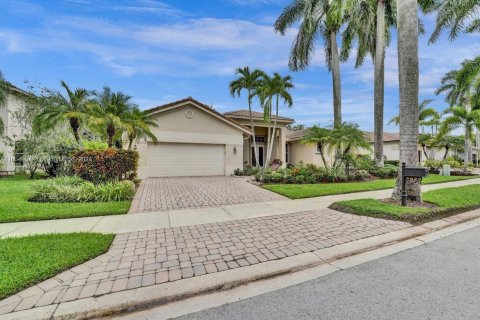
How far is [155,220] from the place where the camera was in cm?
564

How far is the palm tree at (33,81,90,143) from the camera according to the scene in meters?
12.9

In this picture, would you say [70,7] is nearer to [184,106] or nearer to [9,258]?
[184,106]

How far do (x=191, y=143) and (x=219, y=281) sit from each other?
13481mm

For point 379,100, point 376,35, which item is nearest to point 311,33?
point 376,35

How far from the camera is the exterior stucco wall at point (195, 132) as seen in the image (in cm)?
1496

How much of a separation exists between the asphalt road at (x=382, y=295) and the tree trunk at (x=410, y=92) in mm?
3587

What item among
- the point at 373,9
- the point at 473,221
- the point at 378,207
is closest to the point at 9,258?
the point at 378,207

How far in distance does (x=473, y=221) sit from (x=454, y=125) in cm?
1614

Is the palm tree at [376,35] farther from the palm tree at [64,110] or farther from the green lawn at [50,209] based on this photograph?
the palm tree at [64,110]

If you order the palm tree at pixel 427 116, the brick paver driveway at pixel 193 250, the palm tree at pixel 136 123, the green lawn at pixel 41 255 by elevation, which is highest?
the palm tree at pixel 427 116

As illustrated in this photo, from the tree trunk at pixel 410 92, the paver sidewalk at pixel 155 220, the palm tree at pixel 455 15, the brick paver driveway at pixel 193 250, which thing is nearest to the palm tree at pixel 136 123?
the paver sidewalk at pixel 155 220

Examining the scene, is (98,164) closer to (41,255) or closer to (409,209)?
(41,255)

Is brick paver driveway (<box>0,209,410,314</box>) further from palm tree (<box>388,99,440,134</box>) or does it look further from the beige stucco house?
palm tree (<box>388,99,440,134</box>)

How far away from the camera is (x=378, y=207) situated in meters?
6.17
